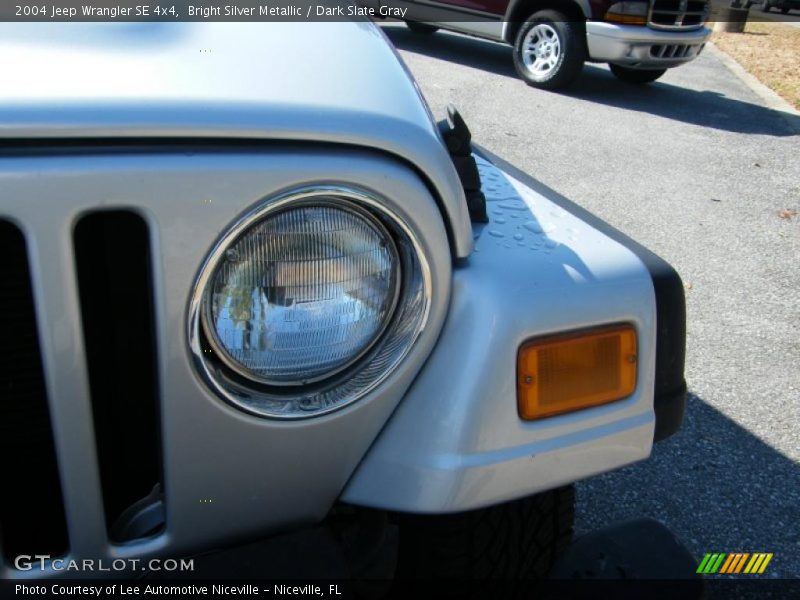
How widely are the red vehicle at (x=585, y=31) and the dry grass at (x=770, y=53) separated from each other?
1747 mm

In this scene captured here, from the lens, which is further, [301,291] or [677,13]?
[677,13]

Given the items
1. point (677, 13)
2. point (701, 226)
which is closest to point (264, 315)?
point (701, 226)

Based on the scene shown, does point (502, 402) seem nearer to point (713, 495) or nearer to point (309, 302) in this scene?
point (309, 302)

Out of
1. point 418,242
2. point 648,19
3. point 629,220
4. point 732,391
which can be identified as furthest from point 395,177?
point 648,19

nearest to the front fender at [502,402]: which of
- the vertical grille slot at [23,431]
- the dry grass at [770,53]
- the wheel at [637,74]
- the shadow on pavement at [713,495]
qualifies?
the vertical grille slot at [23,431]

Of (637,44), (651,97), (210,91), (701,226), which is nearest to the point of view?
(210,91)

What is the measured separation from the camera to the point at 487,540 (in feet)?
4.79

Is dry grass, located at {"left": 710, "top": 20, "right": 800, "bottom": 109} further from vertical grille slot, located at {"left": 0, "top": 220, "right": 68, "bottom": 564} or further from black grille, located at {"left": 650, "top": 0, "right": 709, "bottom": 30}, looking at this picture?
vertical grille slot, located at {"left": 0, "top": 220, "right": 68, "bottom": 564}

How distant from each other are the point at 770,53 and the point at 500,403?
1262 cm

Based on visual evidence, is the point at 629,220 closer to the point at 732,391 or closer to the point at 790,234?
the point at 790,234

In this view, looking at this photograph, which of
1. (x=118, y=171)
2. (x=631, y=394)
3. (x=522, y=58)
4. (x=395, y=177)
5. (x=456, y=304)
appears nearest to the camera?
(x=118, y=171)

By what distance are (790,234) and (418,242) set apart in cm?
448

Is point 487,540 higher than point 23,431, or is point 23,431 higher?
point 23,431

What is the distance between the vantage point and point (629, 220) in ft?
16.0
